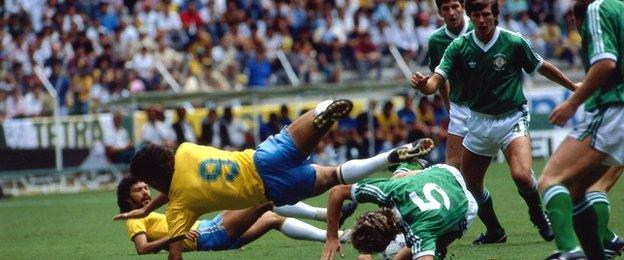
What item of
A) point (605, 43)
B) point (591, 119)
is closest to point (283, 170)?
point (591, 119)

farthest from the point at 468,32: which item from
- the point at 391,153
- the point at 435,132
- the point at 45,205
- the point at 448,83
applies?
the point at 435,132

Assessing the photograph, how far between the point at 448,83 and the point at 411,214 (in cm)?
357

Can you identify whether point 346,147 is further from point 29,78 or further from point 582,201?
point 582,201

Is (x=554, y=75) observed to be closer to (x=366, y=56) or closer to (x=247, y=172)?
(x=247, y=172)

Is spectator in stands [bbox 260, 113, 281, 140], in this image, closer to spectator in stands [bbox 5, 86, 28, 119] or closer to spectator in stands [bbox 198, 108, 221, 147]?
spectator in stands [bbox 198, 108, 221, 147]

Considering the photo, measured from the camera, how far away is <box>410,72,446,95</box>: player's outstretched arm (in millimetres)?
11664

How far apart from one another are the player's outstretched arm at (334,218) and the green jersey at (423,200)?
0.82 ft

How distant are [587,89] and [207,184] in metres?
3.39

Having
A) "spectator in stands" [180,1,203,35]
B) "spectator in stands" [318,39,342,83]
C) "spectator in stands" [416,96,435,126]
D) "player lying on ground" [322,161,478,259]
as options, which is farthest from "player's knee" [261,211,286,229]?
"spectator in stands" [180,1,203,35]

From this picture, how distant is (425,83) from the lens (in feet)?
38.6

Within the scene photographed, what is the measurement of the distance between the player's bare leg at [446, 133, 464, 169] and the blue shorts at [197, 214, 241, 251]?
2.21 metres

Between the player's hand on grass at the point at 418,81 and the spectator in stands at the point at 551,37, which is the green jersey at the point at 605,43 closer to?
the player's hand on grass at the point at 418,81

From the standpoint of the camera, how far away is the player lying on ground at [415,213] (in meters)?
10.1

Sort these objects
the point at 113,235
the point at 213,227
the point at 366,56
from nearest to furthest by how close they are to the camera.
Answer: the point at 213,227
the point at 113,235
the point at 366,56
